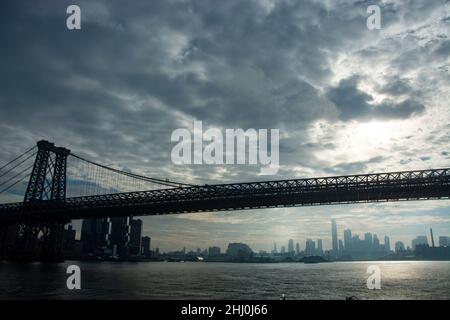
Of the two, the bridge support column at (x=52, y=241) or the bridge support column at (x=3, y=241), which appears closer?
the bridge support column at (x=52, y=241)

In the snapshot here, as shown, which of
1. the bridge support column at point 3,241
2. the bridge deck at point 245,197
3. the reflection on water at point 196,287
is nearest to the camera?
the reflection on water at point 196,287

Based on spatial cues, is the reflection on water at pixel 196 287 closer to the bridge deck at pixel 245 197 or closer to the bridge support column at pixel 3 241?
the bridge deck at pixel 245 197

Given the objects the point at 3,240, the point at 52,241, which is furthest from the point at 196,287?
the point at 3,240

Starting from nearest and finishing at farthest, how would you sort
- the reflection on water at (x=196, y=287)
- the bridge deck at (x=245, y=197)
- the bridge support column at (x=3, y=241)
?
the reflection on water at (x=196, y=287) < the bridge deck at (x=245, y=197) < the bridge support column at (x=3, y=241)

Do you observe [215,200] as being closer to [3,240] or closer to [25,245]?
[25,245]

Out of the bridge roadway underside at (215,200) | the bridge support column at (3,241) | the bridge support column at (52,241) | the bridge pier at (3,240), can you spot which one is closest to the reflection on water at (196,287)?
the bridge roadway underside at (215,200)

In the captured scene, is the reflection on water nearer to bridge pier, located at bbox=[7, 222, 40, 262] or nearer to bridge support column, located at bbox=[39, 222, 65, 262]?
bridge pier, located at bbox=[7, 222, 40, 262]
